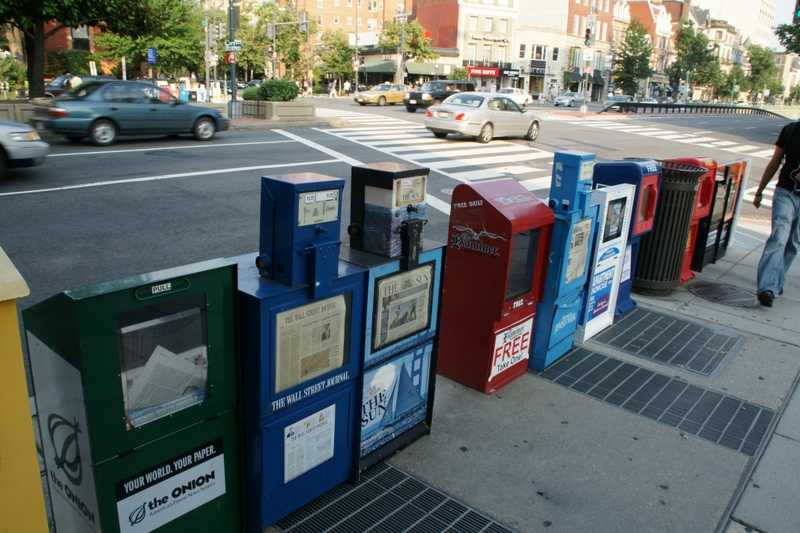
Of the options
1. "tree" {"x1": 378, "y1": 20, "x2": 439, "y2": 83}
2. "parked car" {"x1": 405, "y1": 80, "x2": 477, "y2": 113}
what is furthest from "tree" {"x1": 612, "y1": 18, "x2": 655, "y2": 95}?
"parked car" {"x1": 405, "y1": 80, "x2": 477, "y2": 113}

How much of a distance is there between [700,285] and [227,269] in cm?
642

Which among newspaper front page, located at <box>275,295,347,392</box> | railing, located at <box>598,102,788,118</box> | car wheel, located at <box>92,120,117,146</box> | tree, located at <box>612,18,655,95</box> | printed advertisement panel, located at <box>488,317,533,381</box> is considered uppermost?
tree, located at <box>612,18,655,95</box>

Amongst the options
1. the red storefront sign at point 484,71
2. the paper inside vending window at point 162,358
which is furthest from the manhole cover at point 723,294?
the red storefront sign at point 484,71

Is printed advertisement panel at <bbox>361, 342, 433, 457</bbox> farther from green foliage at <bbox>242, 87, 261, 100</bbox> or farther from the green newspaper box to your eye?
green foliage at <bbox>242, 87, 261, 100</bbox>

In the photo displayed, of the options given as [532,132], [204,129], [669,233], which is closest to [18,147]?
[204,129]

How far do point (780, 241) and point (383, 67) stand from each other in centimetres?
6780

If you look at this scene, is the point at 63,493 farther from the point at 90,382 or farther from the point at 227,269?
the point at 227,269

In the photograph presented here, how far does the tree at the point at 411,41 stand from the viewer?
215 feet

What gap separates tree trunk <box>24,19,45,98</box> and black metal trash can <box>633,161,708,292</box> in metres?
17.3

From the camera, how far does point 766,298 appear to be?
656 cm

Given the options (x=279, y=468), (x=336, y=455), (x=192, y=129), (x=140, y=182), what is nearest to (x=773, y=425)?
(x=336, y=455)

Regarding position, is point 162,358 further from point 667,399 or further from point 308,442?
point 667,399

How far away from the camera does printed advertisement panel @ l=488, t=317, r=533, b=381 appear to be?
4.44 m

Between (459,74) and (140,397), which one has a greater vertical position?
(459,74)
